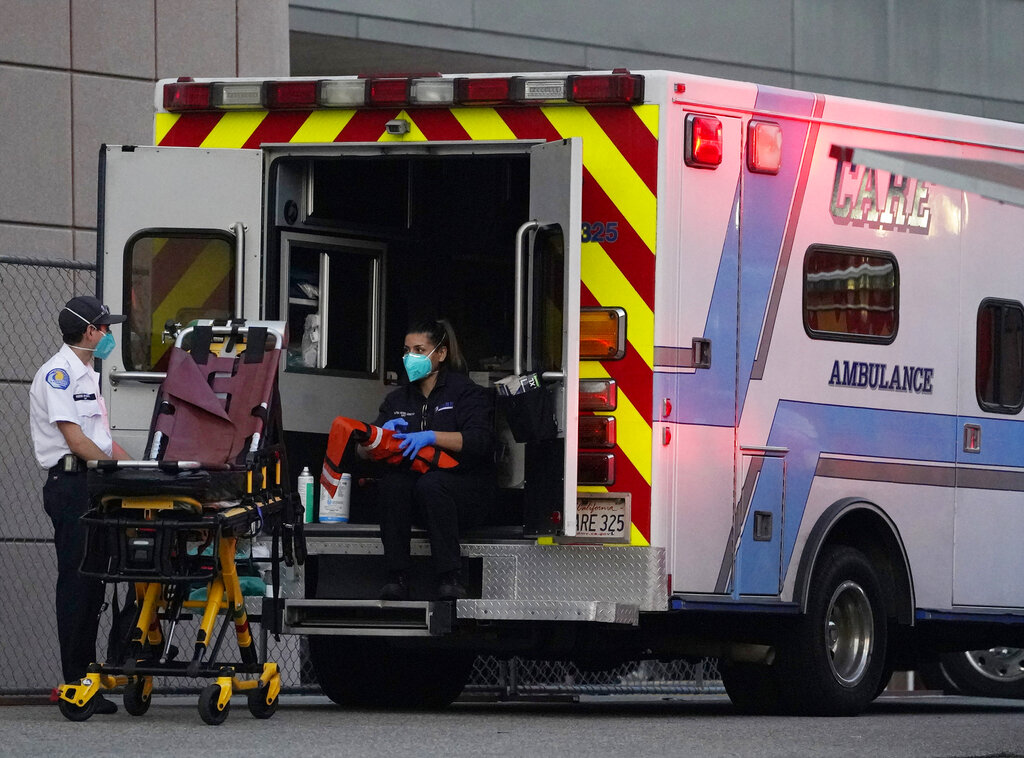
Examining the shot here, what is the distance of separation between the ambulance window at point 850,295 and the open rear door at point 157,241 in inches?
101

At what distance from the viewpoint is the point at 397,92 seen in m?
8.89

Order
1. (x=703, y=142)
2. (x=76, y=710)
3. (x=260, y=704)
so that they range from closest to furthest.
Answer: (x=76, y=710)
(x=260, y=704)
(x=703, y=142)

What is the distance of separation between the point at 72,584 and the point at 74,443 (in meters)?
0.69

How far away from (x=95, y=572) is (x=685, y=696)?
20.2ft

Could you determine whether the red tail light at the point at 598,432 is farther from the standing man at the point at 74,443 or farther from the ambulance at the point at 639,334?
the standing man at the point at 74,443

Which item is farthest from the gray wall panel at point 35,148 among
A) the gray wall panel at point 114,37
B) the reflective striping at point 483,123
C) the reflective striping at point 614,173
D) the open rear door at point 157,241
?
the reflective striping at point 614,173

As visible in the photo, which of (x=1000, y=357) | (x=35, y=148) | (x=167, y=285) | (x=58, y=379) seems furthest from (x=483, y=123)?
(x=35, y=148)

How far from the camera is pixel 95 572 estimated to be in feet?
25.7

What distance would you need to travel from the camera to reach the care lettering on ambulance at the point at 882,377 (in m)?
9.33

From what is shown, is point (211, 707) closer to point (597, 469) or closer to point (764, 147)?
point (597, 469)

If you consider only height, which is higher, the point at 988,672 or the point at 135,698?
the point at 135,698

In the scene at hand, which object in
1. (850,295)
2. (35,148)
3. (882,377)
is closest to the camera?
(850,295)

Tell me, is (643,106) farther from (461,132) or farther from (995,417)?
(995,417)

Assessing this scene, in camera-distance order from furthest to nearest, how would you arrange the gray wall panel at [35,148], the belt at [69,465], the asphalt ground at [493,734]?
the gray wall panel at [35,148], the belt at [69,465], the asphalt ground at [493,734]
